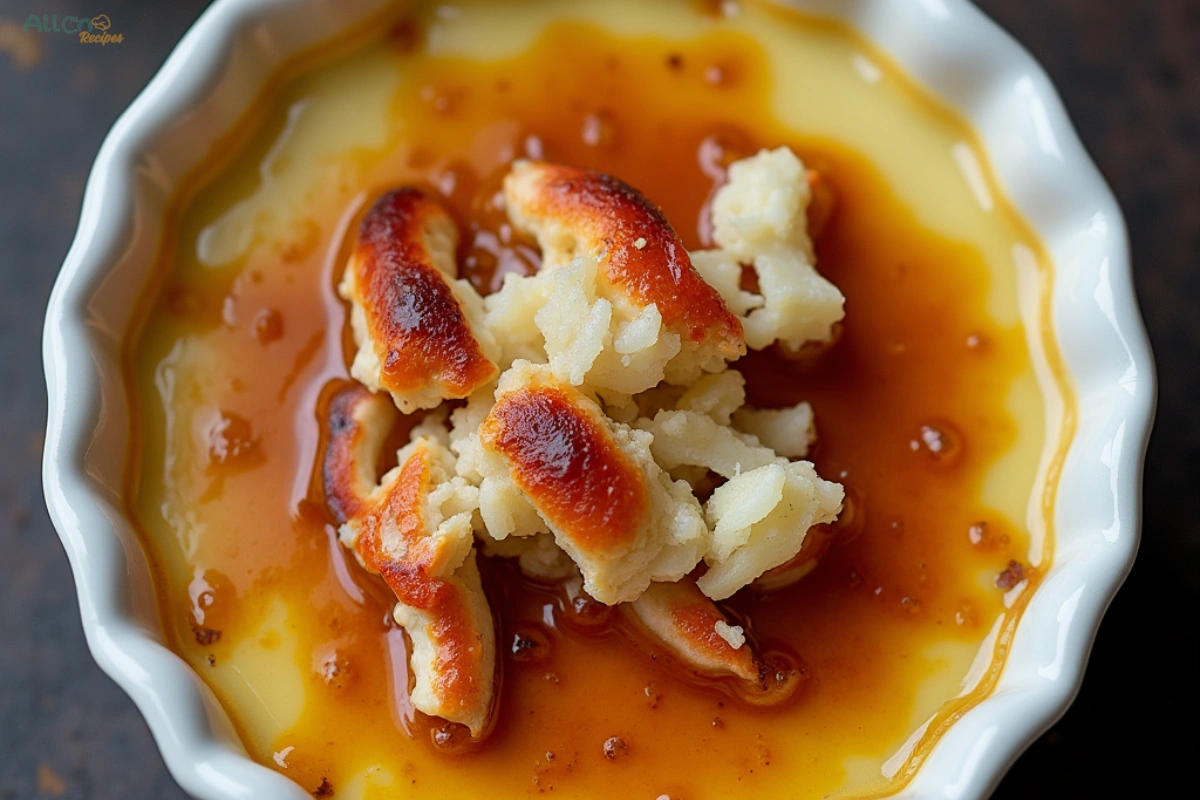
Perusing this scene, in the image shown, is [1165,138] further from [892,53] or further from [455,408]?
[455,408]

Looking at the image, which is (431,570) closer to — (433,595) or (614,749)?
(433,595)

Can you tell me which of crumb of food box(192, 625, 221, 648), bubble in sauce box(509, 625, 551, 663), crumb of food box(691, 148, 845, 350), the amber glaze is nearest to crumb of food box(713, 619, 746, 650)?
the amber glaze

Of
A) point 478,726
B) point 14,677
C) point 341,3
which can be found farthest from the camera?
point 14,677

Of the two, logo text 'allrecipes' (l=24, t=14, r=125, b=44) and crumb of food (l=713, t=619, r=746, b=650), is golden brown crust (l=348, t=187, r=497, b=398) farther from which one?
logo text 'allrecipes' (l=24, t=14, r=125, b=44)

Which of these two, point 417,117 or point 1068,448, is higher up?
point 417,117

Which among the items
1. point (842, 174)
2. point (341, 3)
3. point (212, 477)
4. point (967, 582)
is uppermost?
point (341, 3)

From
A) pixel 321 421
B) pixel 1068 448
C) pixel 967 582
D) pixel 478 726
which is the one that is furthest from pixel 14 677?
pixel 1068 448

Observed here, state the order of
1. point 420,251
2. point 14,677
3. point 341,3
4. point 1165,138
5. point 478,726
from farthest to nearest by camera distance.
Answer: point 1165,138 → point 14,677 → point 341,3 → point 420,251 → point 478,726

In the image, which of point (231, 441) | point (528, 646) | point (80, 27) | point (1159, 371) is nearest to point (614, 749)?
point (528, 646)
